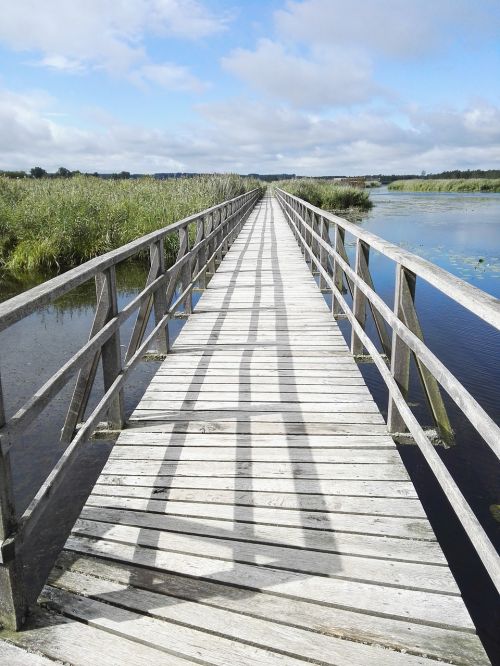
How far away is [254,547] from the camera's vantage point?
2.37m

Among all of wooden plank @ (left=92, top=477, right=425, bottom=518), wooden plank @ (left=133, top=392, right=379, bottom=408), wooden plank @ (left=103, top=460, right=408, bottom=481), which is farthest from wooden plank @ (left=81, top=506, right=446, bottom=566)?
wooden plank @ (left=133, top=392, right=379, bottom=408)

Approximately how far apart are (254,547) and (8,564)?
0.99 meters

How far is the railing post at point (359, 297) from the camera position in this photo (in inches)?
182

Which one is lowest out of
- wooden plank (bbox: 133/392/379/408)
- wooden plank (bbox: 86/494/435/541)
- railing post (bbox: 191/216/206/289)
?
wooden plank (bbox: 86/494/435/541)

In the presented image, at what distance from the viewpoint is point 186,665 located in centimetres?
180

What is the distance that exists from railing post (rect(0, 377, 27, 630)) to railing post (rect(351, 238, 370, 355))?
326 cm

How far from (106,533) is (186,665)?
2.76 ft

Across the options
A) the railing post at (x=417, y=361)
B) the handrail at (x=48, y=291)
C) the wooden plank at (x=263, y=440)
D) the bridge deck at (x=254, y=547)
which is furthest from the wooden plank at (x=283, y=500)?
the handrail at (x=48, y=291)

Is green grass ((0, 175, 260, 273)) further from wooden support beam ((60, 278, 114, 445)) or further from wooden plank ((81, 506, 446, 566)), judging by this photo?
wooden plank ((81, 506, 446, 566))

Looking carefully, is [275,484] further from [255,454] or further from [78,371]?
[78,371]

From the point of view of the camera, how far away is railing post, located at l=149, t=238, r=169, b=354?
460 centimetres

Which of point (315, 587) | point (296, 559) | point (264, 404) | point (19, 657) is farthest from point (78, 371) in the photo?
point (264, 404)

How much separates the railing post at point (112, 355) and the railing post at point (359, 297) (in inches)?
83.0

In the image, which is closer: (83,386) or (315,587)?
(315,587)
